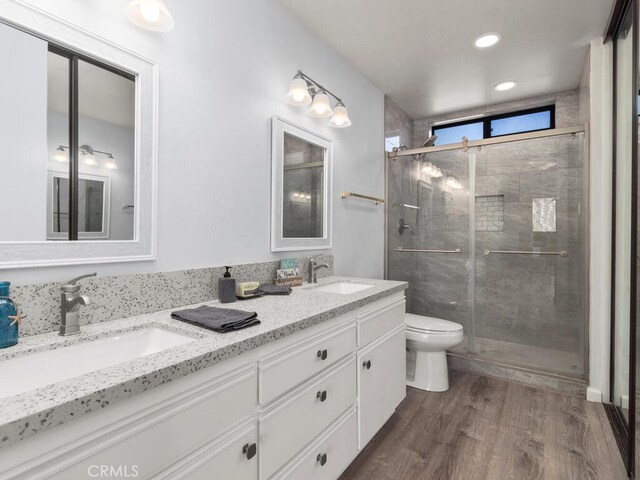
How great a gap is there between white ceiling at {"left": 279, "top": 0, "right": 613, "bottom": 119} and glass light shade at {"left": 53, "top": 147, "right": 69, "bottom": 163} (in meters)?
1.53

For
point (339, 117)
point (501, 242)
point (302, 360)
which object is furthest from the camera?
point (501, 242)

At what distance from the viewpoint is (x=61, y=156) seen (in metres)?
1.09

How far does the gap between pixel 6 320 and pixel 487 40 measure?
9.60 ft

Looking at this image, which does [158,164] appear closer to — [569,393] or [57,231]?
[57,231]

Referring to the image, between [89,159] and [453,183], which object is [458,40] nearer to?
[453,183]

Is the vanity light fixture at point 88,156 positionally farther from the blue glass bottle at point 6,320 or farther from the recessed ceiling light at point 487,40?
the recessed ceiling light at point 487,40

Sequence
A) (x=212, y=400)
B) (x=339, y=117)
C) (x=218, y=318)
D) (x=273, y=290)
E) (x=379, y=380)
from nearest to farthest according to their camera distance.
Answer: (x=212, y=400) → (x=218, y=318) → (x=273, y=290) → (x=379, y=380) → (x=339, y=117)

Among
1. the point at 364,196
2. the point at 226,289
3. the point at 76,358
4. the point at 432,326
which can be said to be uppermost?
the point at 364,196

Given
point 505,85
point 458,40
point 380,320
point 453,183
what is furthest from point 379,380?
point 505,85

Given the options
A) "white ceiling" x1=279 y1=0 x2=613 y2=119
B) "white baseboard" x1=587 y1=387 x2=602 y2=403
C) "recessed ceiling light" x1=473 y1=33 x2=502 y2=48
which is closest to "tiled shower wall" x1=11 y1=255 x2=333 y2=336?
"white ceiling" x1=279 y1=0 x2=613 y2=119

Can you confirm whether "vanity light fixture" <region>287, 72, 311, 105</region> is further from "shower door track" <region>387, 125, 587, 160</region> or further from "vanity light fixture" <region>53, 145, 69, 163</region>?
"shower door track" <region>387, 125, 587, 160</region>

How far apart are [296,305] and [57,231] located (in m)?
0.89

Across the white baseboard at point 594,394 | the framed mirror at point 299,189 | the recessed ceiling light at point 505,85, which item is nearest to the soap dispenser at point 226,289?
the framed mirror at point 299,189

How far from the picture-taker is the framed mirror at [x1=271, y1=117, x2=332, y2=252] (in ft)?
6.36
